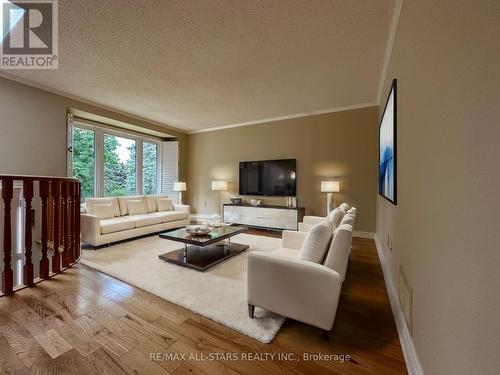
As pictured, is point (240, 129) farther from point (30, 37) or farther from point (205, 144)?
point (30, 37)

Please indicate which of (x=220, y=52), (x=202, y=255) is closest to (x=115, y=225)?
(x=202, y=255)

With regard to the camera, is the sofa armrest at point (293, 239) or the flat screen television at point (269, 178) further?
the flat screen television at point (269, 178)

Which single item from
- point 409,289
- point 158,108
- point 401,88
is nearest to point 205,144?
point 158,108

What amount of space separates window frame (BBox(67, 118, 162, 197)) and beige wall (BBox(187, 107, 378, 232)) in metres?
1.35

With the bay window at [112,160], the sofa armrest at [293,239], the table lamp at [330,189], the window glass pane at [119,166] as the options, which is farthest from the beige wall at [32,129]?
the table lamp at [330,189]

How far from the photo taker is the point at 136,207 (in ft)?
15.3

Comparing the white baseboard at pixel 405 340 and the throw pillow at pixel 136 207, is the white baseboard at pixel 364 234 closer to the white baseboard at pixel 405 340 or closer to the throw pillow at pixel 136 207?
the white baseboard at pixel 405 340

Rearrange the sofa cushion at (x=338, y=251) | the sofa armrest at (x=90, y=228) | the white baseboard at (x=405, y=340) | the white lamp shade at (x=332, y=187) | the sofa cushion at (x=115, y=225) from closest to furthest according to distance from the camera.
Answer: the white baseboard at (x=405, y=340)
the sofa cushion at (x=338, y=251)
the sofa armrest at (x=90, y=228)
the sofa cushion at (x=115, y=225)
the white lamp shade at (x=332, y=187)

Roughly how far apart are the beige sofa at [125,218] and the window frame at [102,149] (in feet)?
2.85

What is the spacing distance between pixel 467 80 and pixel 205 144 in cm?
609

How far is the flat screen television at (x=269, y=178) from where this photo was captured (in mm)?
5098

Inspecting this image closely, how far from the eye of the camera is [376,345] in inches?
58.0

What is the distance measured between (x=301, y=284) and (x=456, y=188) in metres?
1.04

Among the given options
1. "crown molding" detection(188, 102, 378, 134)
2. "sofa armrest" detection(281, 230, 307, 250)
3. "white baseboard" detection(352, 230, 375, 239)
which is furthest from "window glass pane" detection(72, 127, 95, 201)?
"white baseboard" detection(352, 230, 375, 239)
